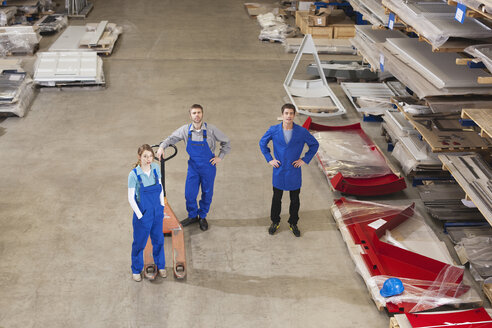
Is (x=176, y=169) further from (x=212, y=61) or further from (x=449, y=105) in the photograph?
(x=212, y=61)

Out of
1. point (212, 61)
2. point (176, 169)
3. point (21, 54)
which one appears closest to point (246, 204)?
point (176, 169)

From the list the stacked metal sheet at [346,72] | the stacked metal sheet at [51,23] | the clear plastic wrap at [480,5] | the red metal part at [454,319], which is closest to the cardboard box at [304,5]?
the stacked metal sheet at [346,72]

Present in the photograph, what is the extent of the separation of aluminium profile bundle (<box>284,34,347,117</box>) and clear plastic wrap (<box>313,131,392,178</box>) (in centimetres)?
102

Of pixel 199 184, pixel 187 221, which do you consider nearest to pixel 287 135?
pixel 199 184

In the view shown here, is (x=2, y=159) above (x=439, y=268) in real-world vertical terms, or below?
below

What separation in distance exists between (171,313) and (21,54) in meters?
9.54

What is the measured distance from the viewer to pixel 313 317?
5.72m

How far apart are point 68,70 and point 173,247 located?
20.3ft

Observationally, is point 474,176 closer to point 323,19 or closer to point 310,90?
point 310,90

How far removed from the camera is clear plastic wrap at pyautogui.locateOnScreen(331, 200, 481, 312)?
5.75 meters

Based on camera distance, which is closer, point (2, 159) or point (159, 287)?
point (159, 287)

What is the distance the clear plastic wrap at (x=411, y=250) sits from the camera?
5.75 metres

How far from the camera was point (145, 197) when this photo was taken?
217 inches

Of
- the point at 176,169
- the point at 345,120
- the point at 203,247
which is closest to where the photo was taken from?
the point at 203,247
